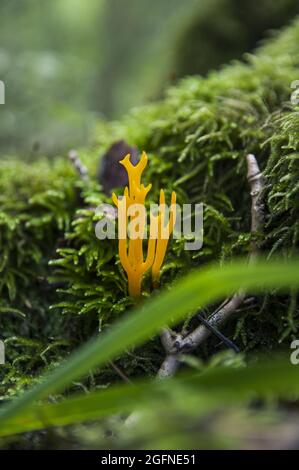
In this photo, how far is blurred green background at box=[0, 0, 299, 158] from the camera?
3.51 meters

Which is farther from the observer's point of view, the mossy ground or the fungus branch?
the mossy ground

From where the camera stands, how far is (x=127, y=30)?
21.9ft

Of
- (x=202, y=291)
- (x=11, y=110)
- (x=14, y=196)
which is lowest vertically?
(x=202, y=291)

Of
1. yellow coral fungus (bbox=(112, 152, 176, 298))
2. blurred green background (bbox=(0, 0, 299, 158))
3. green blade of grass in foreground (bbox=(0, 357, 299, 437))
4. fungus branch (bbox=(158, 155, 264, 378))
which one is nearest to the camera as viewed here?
green blade of grass in foreground (bbox=(0, 357, 299, 437))

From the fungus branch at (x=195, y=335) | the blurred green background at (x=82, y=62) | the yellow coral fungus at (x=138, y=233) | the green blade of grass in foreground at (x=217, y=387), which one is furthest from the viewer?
the blurred green background at (x=82, y=62)

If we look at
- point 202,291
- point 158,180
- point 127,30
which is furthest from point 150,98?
point 127,30

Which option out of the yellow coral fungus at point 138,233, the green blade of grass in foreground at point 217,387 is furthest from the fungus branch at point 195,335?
the green blade of grass in foreground at point 217,387

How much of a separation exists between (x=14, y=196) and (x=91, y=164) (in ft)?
1.15

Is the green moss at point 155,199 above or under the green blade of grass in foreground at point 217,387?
above

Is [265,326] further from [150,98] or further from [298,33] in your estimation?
[150,98]

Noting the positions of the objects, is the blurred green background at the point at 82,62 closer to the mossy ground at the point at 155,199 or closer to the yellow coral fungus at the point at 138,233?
the mossy ground at the point at 155,199

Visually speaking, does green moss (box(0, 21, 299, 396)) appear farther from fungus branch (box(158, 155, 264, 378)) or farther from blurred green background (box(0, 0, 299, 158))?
blurred green background (box(0, 0, 299, 158))

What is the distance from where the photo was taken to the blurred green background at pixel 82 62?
3.51 meters

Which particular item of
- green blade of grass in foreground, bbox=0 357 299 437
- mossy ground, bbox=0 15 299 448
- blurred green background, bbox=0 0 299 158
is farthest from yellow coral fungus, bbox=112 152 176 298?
blurred green background, bbox=0 0 299 158
